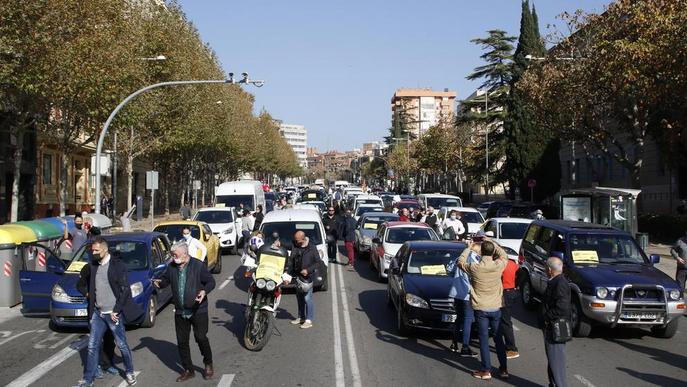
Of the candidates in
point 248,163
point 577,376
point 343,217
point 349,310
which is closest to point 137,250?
point 349,310

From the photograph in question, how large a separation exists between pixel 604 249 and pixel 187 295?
7.55m

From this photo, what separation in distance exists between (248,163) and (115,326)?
71.8 m

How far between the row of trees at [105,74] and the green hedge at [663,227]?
76.1 ft

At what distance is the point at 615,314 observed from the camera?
33.0 ft

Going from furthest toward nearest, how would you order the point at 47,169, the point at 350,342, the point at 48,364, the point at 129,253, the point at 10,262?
the point at 47,169, the point at 10,262, the point at 129,253, the point at 350,342, the point at 48,364

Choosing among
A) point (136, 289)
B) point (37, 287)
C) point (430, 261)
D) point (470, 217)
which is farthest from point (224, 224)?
point (430, 261)

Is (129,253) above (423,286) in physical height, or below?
above

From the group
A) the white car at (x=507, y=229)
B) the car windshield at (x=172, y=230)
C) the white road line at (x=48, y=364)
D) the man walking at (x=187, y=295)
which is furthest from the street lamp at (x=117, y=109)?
the man walking at (x=187, y=295)

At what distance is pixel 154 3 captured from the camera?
37.6 metres

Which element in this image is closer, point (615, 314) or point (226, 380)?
point (226, 380)

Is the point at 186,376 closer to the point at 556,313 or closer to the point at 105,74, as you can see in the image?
the point at 556,313

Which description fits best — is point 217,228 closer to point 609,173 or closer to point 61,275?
point 61,275

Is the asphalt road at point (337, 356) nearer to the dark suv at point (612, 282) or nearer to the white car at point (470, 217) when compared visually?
the dark suv at point (612, 282)

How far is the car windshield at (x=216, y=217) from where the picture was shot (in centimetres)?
2412
